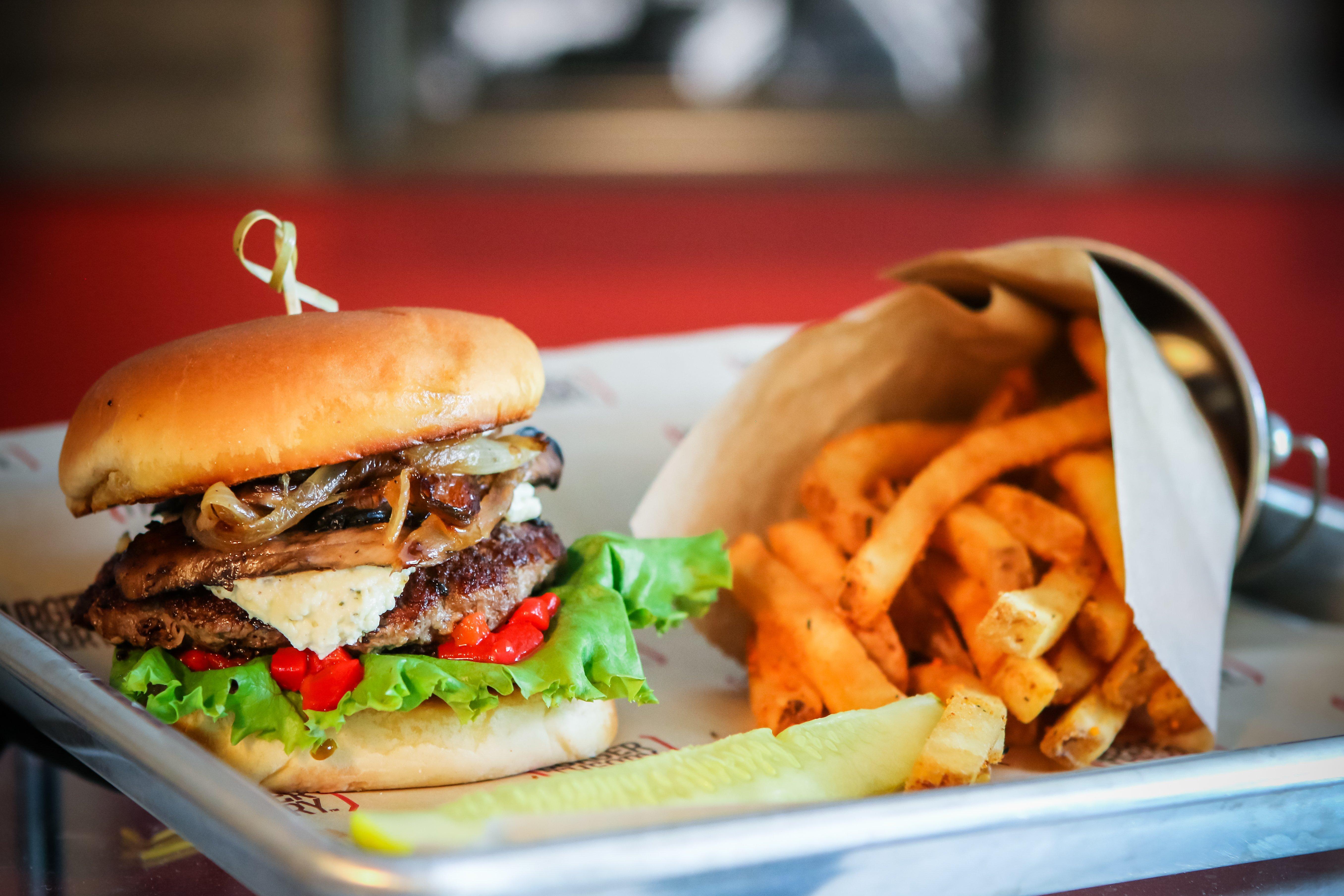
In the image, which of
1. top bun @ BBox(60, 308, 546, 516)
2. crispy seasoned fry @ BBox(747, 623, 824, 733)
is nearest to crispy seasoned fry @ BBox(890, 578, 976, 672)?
crispy seasoned fry @ BBox(747, 623, 824, 733)

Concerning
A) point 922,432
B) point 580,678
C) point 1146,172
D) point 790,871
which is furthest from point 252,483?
point 1146,172

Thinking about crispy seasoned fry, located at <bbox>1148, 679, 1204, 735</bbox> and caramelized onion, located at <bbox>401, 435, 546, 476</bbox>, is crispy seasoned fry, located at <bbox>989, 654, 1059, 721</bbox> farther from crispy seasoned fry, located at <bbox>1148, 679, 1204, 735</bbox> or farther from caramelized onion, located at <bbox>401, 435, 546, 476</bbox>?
caramelized onion, located at <bbox>401, 435, 546, 476</bbox>

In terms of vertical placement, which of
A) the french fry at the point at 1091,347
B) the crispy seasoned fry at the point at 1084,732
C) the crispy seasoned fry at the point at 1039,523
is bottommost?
the crispy seasoned fry at the point at 1084,732

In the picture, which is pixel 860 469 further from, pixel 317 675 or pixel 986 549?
pixel 317 675

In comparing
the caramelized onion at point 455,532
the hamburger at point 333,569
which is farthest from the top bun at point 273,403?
the caramelized onion at point 455,532

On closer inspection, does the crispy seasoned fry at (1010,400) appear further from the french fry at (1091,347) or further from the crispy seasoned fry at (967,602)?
the crispy seasoned fry at (967,602)

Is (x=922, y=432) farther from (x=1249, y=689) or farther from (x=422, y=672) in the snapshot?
(x=422, y=672)
